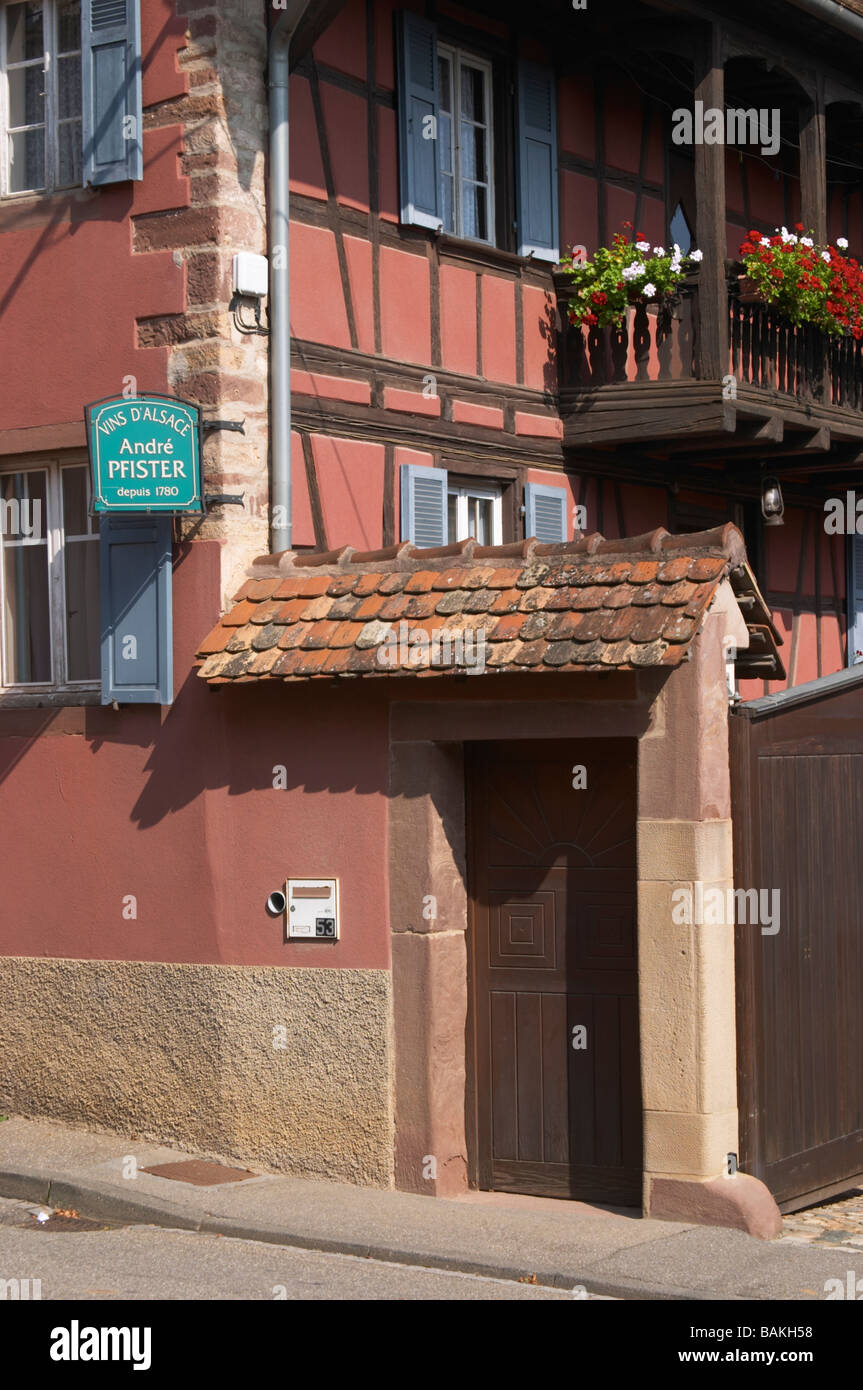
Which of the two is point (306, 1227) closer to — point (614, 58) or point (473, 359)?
point (473, 359)

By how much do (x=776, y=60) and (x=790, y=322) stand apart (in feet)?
5.99

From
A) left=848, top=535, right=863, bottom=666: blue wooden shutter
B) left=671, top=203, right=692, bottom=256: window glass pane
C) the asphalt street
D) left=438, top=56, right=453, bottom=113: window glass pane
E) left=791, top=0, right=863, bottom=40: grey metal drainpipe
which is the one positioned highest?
left=791, top=0, right=863, bottom=40: grey metal drainpipe

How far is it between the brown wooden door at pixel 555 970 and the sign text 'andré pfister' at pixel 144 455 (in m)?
2.05

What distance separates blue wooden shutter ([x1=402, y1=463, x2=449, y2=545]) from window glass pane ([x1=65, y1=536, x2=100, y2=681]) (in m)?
1.92

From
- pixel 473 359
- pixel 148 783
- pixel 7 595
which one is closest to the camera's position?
pixel 148 783

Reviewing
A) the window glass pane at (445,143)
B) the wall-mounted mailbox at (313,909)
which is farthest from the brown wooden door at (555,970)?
the window glass pane at (445,143)

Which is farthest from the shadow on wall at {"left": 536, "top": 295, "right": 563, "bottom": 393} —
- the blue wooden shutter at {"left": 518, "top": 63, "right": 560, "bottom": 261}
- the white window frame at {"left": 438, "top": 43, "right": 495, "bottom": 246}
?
the white window frame at {"left": 438, "top": 43, "right": 495, "bottom": 246}

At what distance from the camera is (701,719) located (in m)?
7.84

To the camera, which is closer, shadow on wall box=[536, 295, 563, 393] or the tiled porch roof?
the tiled porch roof

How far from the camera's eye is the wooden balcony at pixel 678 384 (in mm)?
12047

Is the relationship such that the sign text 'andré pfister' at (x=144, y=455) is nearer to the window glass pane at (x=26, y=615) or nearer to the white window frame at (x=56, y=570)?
the white window frame at (x=56, y=570)

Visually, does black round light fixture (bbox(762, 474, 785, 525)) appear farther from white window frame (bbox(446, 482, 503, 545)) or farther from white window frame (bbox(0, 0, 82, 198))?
white window frame (bbox(0, 0, 82, 198))

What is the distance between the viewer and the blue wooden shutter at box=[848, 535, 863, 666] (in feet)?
53.4
